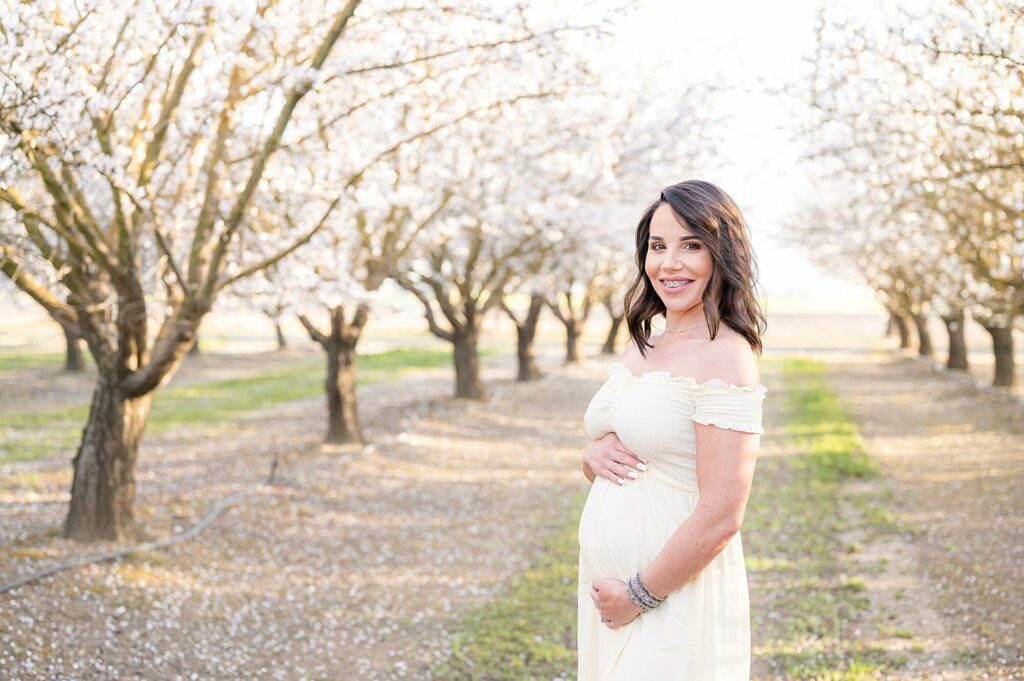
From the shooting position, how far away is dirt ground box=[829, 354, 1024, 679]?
6.67 metres

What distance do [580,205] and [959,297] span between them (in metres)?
9.43

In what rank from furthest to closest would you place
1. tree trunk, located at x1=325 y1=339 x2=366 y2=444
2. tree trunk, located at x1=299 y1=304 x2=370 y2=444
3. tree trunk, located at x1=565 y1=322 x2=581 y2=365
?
tree trunk, located at x1=565 y1=322 x2=581 y2=365
tree trunk, located at x1=325 y1=339 x2=366 y2=444
tree trunk, located at x1=299 y1=304 x2=370 y2=444

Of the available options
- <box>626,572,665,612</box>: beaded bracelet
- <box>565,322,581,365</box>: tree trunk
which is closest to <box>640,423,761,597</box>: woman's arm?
<box>626,572,665,612</box>: beaded bracelet

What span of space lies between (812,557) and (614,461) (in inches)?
274

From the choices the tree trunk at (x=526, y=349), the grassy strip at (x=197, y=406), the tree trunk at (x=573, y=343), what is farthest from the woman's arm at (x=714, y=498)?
the tree trunk at (x=573, y=343)

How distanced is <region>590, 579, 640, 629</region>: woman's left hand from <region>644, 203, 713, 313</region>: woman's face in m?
0.84

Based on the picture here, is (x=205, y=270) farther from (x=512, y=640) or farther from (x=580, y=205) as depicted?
(x=580, y=205)

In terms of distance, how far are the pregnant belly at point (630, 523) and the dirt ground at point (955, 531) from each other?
4206 millimetres

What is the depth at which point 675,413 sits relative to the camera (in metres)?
2.71

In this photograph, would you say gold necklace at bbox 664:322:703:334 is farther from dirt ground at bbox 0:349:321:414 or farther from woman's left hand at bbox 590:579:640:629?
dirt ground at bbox 0:349:321:414

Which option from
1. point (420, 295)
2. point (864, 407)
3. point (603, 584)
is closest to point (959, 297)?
point (864, 407)

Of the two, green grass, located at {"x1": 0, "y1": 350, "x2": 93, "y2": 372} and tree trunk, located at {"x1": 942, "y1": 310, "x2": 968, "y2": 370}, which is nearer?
tree trunk, located at {"x1": 942, "y1": 310, "x2": 968, "y2": 370}

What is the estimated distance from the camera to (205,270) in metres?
7.99

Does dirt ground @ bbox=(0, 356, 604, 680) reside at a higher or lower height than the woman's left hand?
lower
